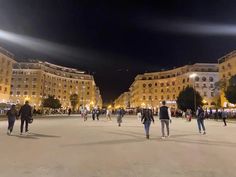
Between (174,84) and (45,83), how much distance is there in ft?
201

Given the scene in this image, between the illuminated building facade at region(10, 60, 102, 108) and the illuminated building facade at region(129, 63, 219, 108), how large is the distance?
3060 centimetres

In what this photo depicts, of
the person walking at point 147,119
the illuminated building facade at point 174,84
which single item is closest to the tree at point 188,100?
the illuminated building facade at point 174,84

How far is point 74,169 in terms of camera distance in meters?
6.99

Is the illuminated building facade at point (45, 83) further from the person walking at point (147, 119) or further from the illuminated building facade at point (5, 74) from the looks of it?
the person walking at point (147, 119)

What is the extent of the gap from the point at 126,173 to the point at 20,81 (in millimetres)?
127251

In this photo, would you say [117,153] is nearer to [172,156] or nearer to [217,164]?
[172,156]

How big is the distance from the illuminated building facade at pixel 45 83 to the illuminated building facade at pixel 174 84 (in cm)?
3060

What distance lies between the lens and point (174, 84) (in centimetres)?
13225

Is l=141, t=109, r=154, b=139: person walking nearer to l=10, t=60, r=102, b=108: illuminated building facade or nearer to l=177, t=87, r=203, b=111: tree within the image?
l=177, t=87, r=203, b=111: tree

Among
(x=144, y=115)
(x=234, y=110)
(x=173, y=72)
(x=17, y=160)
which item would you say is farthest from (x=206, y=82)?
(x=17, y=160)

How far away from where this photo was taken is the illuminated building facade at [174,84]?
116188 millimetres

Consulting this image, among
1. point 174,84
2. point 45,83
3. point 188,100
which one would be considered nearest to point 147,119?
point 188,100

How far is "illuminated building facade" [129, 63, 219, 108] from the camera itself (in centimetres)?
11619

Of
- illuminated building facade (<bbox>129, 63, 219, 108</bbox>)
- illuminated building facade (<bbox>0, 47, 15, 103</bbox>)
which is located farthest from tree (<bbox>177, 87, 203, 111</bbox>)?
illuminated building facade (<bbox>0, 47, 15, 103</bbox>)
